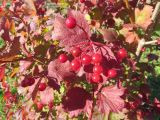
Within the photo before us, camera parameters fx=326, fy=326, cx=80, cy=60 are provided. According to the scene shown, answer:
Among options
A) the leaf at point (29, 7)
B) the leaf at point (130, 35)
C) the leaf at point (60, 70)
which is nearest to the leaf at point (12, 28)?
the leaf at point (29, 7)

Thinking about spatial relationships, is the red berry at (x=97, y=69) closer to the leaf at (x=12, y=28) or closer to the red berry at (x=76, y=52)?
the red berry at (x=76, y=52)

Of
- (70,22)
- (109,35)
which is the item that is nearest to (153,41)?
(109,35)

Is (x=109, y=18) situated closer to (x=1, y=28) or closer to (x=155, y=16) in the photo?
(x=155, y=16)

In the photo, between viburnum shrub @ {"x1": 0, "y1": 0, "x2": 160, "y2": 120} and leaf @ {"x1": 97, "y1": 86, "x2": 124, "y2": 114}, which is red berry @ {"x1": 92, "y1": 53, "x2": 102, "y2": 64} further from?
leaf @ {"x1": 97, "y1": 86, "x2": 124, "y2": 114}

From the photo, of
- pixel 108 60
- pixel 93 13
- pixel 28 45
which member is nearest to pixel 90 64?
pixel 108 60

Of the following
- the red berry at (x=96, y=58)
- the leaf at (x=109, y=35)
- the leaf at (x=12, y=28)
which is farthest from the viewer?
the leaf at (x=12, y=28)

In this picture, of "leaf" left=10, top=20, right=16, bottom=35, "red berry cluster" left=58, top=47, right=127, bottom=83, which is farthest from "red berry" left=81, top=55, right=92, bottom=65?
"leaf" left=10, top=20, right=16, bottom=35

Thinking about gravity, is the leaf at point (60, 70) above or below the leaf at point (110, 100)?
above
